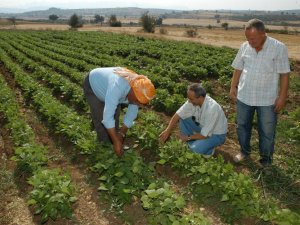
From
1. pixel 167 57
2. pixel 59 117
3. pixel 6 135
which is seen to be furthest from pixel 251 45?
pixel 167 57

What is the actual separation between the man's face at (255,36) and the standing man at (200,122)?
0.93 meters

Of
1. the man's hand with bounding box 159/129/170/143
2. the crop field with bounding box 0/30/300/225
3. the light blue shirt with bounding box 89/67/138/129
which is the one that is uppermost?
the light blue shirt with bounding box 89/67/138/129

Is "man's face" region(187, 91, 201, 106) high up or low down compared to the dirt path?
up

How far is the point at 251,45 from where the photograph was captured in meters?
4.74

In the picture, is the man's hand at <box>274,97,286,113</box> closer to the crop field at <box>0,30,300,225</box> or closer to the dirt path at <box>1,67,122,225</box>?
the crop field at <box>0,30,300,225</box>

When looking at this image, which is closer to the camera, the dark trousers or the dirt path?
the dirt path

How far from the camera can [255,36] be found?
15.0 feet

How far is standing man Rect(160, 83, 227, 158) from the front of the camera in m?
5.00

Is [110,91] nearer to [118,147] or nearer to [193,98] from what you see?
[118,147]

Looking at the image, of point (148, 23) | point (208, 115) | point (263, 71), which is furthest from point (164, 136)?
point (148, 23)

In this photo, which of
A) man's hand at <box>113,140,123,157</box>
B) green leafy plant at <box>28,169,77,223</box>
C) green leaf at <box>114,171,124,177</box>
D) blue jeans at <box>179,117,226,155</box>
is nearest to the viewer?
green leafy plant at <box>28,169,77,223</box>

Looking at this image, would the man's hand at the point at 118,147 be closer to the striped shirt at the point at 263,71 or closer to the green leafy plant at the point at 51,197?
the green leafy plant at the point at 51,197

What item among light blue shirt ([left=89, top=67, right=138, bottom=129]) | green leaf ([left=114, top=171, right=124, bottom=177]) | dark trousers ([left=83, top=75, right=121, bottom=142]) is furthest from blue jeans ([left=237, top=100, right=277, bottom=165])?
green leaf ([left=114, top=171, right=124, bottom=177])

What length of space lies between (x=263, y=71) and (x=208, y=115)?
1.00m
